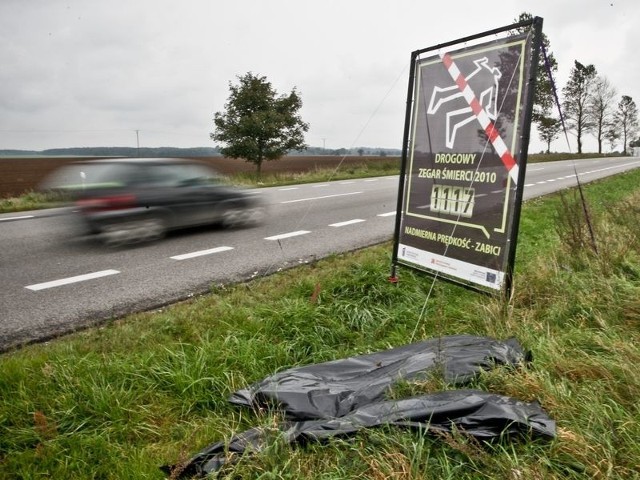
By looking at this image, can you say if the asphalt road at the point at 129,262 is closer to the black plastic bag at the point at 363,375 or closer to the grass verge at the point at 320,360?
the grass verge at the point at 320,360

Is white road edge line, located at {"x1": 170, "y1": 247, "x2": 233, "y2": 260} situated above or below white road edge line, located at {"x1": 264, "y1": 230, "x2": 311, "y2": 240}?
below

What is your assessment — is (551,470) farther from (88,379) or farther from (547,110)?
(547,110)

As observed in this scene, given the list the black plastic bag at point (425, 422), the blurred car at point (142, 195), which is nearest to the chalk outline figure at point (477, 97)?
the black plastic bag at point (425, 422)

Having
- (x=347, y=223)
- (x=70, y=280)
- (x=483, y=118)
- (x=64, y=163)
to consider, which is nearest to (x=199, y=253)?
(x=70, y=280)

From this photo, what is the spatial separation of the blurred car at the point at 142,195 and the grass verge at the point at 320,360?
8.89 feet

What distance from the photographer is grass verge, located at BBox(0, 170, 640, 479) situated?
194 centimetres

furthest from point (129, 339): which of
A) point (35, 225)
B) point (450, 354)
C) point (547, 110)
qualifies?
point (547, 110)

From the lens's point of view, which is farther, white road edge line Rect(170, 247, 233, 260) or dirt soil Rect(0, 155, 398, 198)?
dirt soil Rect(0, 155, 398, 198)

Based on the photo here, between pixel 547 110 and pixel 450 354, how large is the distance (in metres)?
47.8

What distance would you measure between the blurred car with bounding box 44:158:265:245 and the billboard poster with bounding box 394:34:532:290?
4013mm

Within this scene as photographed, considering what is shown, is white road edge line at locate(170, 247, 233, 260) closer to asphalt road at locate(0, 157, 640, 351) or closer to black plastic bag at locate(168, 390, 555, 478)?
asphalt road at locate(0, 157, 640, 351)

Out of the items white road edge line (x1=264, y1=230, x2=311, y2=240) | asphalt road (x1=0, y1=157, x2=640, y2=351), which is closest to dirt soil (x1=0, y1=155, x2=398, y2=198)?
asphalt road (x1=0, y1=157, x2=640, y2=351)

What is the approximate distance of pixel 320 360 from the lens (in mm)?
3178

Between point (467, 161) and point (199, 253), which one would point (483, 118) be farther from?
point (199, 253)
